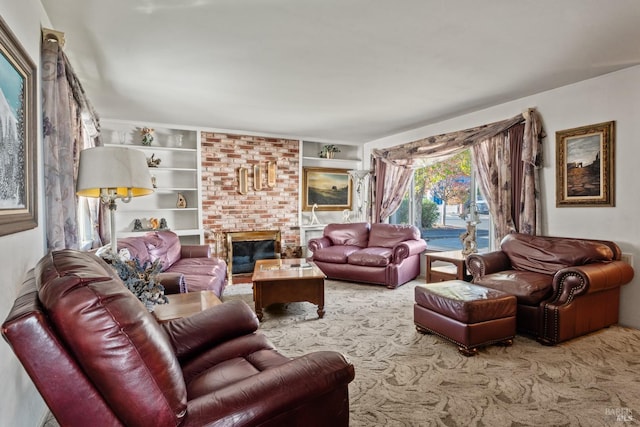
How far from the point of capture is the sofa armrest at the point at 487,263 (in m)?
3.51

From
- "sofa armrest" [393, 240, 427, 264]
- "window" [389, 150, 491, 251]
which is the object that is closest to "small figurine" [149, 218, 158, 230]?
"sofa armrest" [393, 240, 427, 264]

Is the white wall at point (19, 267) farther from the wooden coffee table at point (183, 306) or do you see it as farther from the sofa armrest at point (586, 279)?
the sofa armrest at point (586, 279)

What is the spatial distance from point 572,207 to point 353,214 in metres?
3.92

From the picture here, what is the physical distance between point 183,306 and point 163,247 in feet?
6.79

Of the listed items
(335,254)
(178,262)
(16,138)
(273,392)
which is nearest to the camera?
(273,392)

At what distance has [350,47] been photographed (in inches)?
103

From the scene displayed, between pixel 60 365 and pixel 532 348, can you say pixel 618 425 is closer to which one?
pixel 532 348

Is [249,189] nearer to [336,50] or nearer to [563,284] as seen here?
[336,50]

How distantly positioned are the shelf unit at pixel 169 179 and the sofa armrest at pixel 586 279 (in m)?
4.86

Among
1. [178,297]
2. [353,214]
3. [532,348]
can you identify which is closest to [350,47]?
[178,297]

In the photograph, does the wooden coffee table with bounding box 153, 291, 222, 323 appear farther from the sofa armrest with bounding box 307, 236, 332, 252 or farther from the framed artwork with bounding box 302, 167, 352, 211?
the framed artwork with bounding box 302, 167, 352, 211

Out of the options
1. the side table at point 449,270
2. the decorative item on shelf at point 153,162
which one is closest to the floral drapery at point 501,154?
the side table at point 449,270

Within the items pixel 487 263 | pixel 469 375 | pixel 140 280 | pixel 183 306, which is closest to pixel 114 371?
pixel 140 280

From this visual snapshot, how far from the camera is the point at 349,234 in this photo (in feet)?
18.4
